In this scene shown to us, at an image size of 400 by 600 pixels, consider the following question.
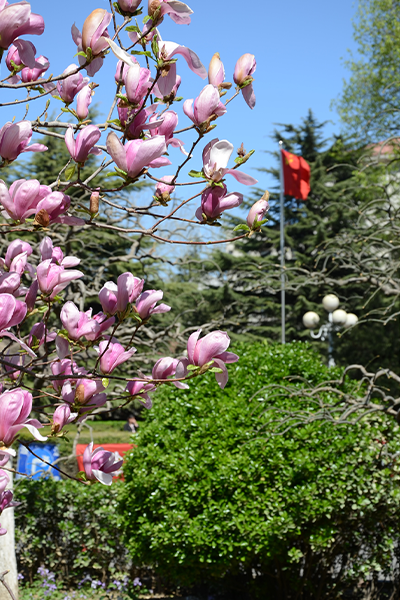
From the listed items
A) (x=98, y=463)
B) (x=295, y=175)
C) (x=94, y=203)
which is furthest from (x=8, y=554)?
(x=295, y=175)

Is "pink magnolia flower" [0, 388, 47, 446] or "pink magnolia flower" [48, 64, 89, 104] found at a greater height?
"pink magnolia flower" [48, 64, 89, 104]

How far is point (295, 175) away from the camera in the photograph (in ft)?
56.9

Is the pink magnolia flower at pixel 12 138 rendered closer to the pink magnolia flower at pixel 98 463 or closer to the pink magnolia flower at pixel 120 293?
the pink magnolia flower at pixel 120 293

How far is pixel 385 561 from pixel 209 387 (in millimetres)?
2058

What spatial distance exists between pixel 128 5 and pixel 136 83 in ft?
0.64

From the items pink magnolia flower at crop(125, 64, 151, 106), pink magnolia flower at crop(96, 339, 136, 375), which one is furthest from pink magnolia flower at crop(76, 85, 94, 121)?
pink magnolia flower at crop(96, 339, 136, 375)

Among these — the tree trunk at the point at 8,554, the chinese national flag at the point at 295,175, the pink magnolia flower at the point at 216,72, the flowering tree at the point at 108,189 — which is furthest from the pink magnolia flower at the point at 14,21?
the chinese national flag at the point at 295,175

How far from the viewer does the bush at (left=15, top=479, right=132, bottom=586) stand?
533 centimetres

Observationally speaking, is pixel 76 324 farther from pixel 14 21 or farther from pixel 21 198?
pixel 14 21

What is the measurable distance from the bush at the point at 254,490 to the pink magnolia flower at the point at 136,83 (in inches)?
115

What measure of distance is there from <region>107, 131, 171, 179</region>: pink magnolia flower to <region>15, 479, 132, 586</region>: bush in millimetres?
4573

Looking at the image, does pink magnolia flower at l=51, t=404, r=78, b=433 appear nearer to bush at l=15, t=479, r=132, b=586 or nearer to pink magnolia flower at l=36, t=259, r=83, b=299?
pink magnolia flower at l=36, t=259, r=83, b=299

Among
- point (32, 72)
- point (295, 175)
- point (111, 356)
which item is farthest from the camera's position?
point (295, 175)

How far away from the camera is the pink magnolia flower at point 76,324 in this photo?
144 cm
